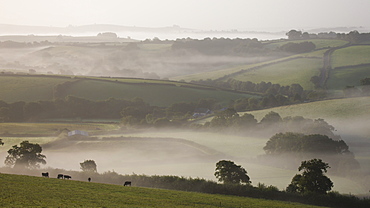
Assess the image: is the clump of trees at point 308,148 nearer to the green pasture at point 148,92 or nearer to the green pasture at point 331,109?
the green pasture at point 331,109

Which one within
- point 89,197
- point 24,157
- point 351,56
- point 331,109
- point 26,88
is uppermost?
point 351,56

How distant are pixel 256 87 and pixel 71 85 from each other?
54.8 meters

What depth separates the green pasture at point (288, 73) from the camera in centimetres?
13262

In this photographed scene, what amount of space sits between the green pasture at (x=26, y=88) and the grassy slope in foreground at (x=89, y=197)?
7486cm

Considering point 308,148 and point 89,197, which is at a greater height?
point 308,148

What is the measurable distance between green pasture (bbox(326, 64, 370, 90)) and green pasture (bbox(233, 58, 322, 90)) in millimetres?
5506

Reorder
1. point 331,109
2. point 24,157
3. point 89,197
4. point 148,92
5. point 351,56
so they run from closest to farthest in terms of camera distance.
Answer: point 89,197
point 24,157
point 331,109
point 148,92
point 351,56

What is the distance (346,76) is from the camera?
418 ft

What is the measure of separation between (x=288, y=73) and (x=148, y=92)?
55709 millimetres

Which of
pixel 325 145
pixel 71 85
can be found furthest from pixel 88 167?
pixel 71 85

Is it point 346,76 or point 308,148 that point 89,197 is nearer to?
point 308,148

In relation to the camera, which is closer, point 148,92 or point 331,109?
point 331,109

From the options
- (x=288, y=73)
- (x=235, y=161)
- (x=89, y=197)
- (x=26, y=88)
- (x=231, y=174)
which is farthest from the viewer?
(x=288, y=73)

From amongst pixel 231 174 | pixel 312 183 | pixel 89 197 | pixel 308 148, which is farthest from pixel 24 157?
pixel 308 148
